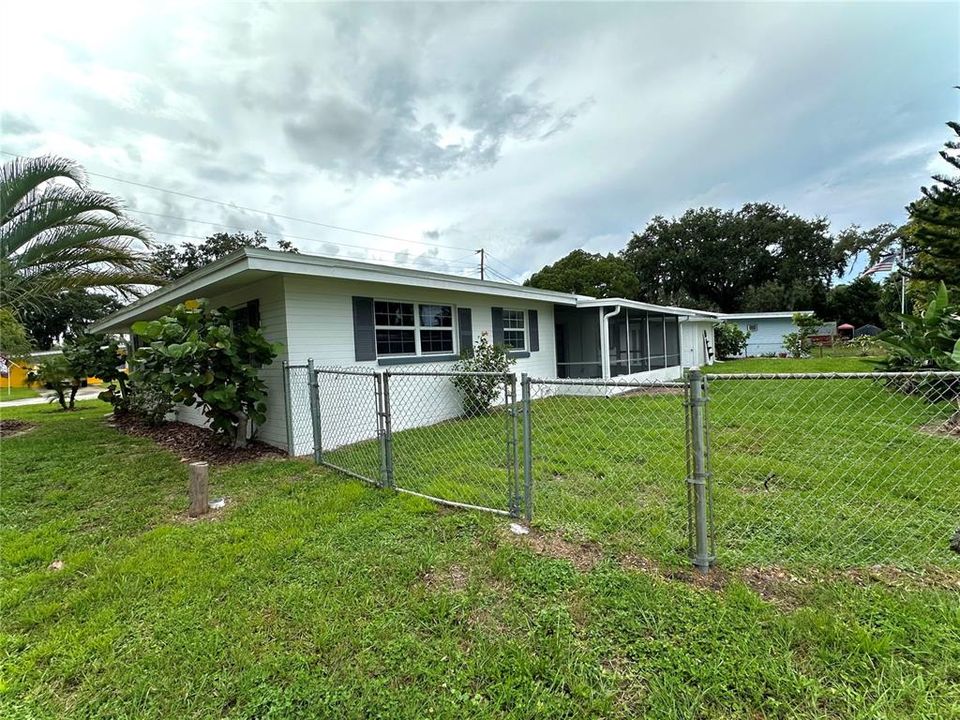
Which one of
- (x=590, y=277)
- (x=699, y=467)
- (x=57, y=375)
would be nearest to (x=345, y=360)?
(x=699, y=467)

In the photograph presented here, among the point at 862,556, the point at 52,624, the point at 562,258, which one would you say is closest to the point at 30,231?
the point at 52,624

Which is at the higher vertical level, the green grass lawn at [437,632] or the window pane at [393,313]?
the window pane at [393,313]

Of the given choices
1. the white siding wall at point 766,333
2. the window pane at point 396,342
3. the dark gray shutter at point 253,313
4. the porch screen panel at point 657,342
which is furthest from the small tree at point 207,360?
the white siding wall at point 766,333

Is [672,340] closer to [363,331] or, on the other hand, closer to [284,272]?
[363,331]

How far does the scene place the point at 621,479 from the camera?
13.8 ft

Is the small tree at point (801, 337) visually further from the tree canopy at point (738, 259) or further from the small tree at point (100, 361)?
the small tree at point (100, 361)

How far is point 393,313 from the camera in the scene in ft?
24.3

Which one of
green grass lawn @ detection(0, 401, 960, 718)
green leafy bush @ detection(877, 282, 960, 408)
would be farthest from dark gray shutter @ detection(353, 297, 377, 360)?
green leafy bush @ detection(877, 282, 960, 408)

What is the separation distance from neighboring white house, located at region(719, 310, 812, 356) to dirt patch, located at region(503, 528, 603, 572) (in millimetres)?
27304

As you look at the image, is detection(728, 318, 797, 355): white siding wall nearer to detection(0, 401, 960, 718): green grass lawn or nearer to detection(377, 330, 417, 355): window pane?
detection(377, 330, 417, 355): window pane

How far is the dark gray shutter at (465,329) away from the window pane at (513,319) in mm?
1281

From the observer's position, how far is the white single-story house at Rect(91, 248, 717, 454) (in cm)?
595

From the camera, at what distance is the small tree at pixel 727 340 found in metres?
21.9

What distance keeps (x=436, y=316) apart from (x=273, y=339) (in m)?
2.91
